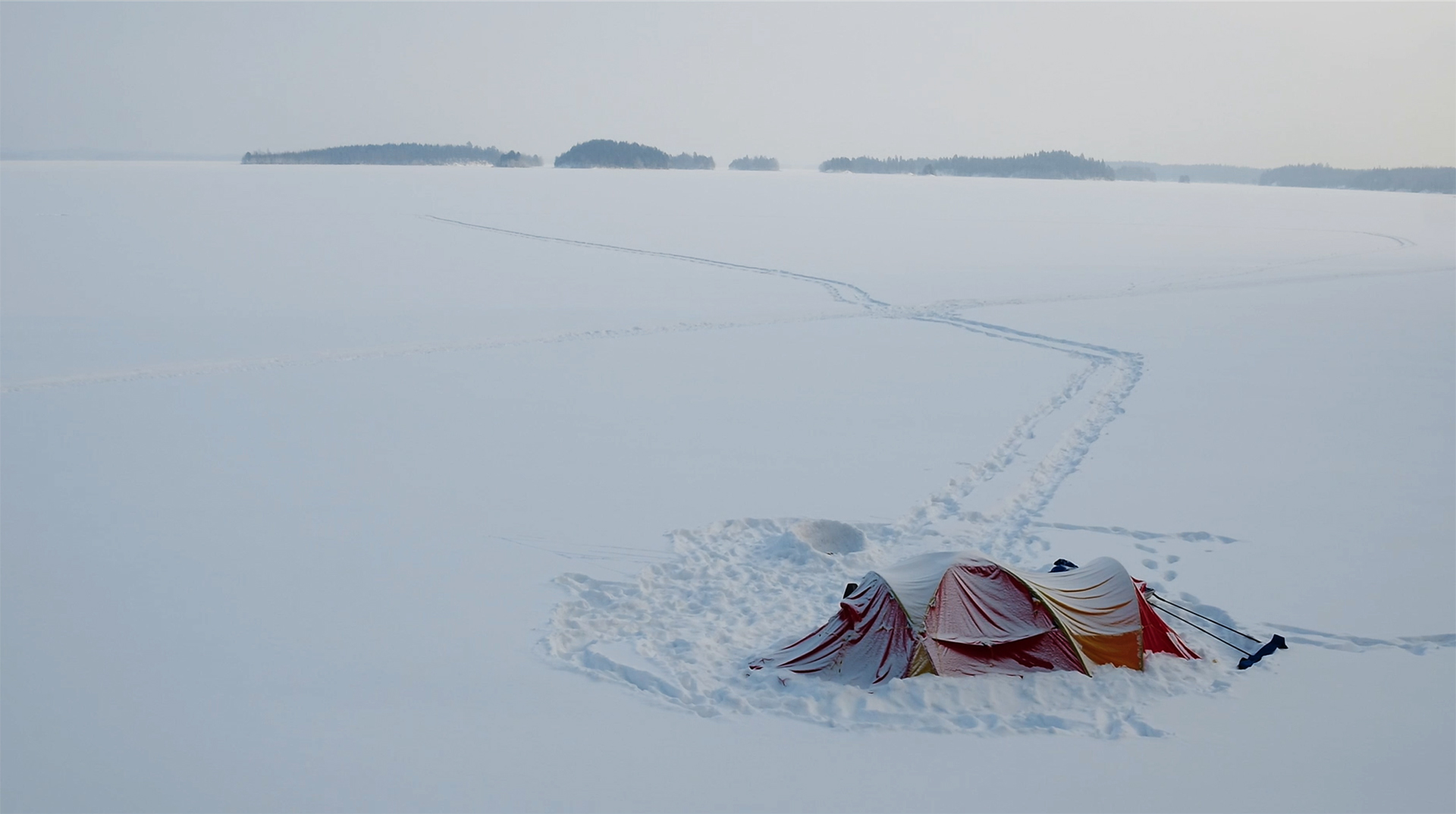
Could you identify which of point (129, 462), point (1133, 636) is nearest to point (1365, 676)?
point (1133, 636)

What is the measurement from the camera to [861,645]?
6.34m

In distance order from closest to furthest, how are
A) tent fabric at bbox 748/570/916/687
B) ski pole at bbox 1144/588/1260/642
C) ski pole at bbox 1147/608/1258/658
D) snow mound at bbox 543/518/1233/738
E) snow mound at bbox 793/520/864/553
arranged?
snow mound at bbox 543/518/1233/738
tent fabric at bbox 748/570/916/687
ski pole at bbox 1147/608/1258/658
ski pole at bbox 1144/588/1260/642
snow mound at bbox 793/520/864/553

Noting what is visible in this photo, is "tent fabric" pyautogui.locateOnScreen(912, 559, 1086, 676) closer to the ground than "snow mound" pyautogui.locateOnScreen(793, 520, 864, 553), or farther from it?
farther from it

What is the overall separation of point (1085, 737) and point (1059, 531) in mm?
3230

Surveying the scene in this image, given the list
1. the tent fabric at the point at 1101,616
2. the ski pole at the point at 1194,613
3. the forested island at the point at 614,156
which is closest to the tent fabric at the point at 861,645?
the tent fabric at the point at 1101,616

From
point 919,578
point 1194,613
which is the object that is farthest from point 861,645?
point 1194,613

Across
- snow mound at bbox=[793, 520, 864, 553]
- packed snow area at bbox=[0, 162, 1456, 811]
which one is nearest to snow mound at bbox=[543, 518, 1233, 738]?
packed snow area at bbox=[0, 162, 1456, 811]

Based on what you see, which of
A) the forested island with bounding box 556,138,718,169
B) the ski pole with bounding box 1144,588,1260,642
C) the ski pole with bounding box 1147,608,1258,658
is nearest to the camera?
the ski pole with bounding box 1147,608,1258,658

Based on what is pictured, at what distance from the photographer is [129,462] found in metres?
10.1

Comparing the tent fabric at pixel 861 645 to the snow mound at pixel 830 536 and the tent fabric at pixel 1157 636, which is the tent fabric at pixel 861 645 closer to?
the tent fabric at pixel 1157 636

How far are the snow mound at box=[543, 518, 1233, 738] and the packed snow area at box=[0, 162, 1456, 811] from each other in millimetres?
28

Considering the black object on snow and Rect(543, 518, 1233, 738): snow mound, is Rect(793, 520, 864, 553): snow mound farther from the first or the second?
the black object on snow

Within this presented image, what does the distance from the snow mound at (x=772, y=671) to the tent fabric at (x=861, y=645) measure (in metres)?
0.10

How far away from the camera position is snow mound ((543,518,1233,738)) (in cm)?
598
